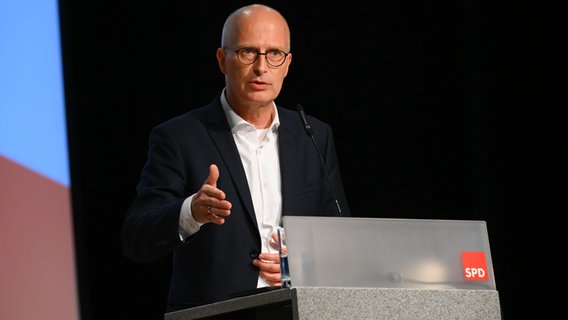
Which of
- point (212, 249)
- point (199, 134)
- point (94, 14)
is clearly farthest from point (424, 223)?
point (94, 14)

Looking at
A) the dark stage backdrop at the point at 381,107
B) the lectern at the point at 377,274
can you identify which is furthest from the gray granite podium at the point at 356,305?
the dark stage backdrop at the point at 381,107

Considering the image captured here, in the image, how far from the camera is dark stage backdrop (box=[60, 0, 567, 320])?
145 inches

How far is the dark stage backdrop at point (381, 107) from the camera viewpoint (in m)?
3.69

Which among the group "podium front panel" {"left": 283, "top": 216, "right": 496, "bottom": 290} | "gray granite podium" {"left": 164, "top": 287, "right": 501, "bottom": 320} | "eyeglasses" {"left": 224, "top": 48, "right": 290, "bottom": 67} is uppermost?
"eyeglasses" {"left": 224, "top": 48, "right": 290, "bottom": 67}

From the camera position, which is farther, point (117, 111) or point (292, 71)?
point (292, 71)

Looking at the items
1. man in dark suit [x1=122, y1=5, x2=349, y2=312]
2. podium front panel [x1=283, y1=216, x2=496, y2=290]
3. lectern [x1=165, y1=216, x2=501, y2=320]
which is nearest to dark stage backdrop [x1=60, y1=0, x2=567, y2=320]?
man in dark suit [x1=122, y1=5, x2=349, y2=312]

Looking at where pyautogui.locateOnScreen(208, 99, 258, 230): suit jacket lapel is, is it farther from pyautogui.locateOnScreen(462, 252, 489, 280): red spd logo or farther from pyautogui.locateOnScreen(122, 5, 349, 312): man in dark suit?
pyautogui.locateOnScreen(462, 252, 489, 280): red spd logo

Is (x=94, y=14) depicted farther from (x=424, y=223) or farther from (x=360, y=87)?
(x=424, y=223)

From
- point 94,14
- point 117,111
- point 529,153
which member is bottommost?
point 529,153

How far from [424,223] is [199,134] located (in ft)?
3.03

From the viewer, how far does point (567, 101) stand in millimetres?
3971

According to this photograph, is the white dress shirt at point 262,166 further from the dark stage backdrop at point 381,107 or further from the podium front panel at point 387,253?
the dark stage backdrop at point 381,107

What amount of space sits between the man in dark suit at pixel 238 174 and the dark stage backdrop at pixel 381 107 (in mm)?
1037

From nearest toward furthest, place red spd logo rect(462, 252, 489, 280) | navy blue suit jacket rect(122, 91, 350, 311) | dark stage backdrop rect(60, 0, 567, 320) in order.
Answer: red spd logo rect(462, 252, 489, 280) < navy blue suit jacket rect(122, 91, 350, 311) < dark stage backdrop rect(60, 0, 567, 320)
